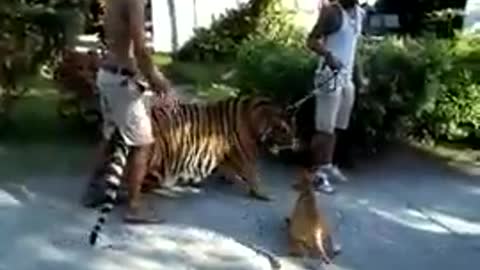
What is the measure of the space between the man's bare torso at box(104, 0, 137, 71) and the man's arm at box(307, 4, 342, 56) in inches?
60.0

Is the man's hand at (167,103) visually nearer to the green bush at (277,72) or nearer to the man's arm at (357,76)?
the green bush at (277,72)

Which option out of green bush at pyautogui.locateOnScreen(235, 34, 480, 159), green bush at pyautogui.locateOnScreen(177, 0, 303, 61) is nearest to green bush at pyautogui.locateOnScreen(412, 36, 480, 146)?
green bush at pyautogui.locateOnScreen(235, 34, 480, 159)

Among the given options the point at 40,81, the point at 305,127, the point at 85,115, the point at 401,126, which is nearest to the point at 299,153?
the point at 305,127

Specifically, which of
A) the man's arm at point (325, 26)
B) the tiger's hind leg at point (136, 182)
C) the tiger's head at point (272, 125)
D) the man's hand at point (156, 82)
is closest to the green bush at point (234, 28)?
the tiger's head at point (272, 125)

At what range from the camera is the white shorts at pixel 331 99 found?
8148 mm

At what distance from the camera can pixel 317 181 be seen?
8.34 metres

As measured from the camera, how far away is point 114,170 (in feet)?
24.9

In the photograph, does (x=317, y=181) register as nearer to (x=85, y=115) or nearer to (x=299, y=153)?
(x=299, y=153)

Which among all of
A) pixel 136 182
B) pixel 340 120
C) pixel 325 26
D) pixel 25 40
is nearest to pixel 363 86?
pixel 340 120

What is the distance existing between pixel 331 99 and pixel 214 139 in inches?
35.5

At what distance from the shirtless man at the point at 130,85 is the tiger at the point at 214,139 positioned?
1.69 feet

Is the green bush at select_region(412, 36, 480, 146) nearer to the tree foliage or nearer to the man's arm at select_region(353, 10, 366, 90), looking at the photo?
the man's arm at select_region(353, 10, 366, 90)

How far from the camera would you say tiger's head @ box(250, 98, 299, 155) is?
8359mm

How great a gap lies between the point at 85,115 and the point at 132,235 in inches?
104
